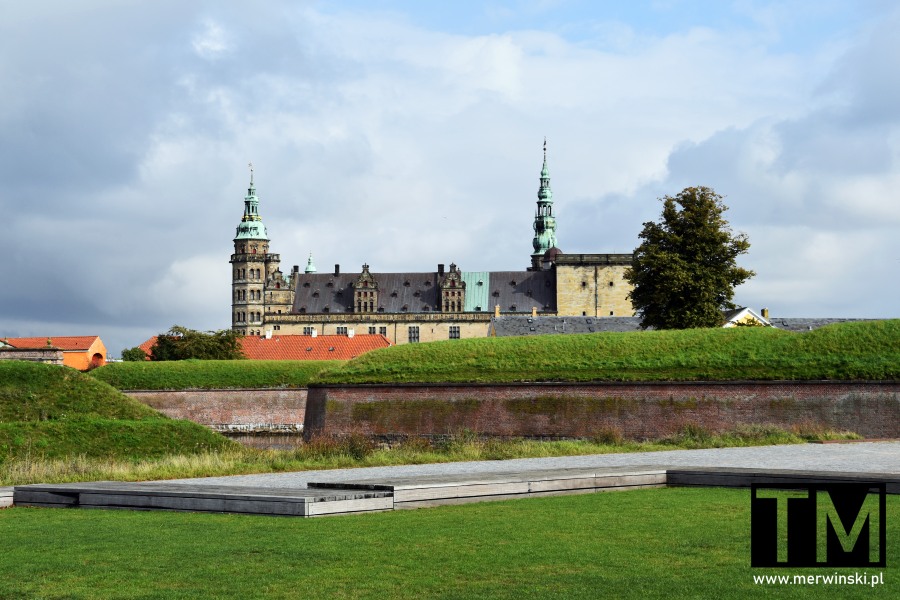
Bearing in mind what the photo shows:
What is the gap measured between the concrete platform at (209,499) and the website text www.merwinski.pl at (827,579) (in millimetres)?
5054

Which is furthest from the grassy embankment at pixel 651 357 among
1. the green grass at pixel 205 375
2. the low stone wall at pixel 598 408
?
the green grass at pixel 205 375

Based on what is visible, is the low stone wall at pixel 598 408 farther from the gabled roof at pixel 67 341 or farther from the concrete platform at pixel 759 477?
the gabled roof at pixel 67 341

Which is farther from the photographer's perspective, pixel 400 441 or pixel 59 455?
pixel 400 441


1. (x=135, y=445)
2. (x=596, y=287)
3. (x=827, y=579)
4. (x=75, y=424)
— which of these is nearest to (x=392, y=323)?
(x=596, y=287)

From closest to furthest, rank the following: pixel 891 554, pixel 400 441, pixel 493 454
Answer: pixel 891 554 → pixel 493 454 → pixel 400 441

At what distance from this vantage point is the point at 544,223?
131375mm

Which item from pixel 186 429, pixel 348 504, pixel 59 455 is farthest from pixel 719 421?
pixel 348 504

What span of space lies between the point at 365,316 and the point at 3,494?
328 feet

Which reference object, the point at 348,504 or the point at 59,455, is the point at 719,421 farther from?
the point at 348,504

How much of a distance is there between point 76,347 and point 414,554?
248 ft

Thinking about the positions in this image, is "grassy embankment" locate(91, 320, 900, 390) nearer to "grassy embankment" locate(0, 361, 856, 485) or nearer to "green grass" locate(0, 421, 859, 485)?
"grassy embankment" locate(0, 361, 856, 485)

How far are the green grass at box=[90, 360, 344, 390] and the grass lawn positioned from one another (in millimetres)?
39024

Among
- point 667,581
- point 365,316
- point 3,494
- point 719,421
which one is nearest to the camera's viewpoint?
point 667,581

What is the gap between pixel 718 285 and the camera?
50.6 meters
